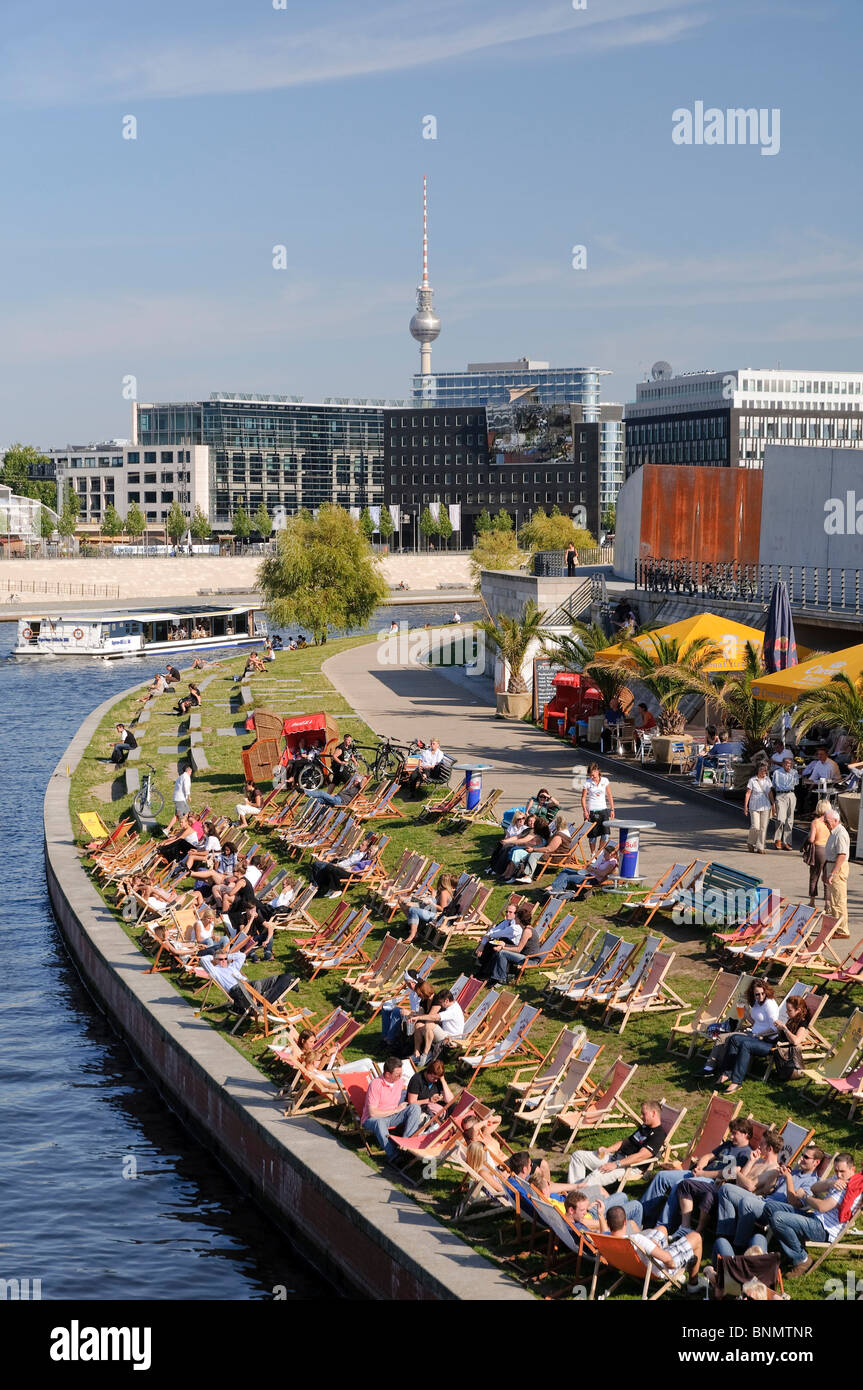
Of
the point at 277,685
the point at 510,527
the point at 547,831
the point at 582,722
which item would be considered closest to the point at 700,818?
the point at 547,831

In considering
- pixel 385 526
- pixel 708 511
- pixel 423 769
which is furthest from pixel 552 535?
pixel 423 769

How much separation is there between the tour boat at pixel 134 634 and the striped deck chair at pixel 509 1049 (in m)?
61.9

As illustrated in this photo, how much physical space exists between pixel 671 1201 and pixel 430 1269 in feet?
5.43

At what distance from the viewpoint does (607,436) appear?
191 metres

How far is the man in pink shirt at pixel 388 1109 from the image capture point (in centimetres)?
1238

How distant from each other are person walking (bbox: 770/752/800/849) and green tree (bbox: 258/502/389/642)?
42751 millimetres

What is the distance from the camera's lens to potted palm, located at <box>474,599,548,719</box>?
112 feet

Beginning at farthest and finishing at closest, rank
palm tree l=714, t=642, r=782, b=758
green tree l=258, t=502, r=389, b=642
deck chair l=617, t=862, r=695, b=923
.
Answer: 1. green tree l=258, t=502, r=389, b=642
2. palm tree l=714, t=642, r=782, b=758
3. deck chair l=617, t=862, r=695, b=923

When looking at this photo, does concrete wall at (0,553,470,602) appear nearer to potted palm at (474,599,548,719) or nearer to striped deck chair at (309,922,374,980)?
potted palm at (474,599,548,719)

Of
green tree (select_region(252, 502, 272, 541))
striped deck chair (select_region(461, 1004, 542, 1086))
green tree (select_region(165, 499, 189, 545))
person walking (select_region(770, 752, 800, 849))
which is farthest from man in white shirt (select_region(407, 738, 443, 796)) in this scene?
green tree (select_region(252, 502, 272, 541))

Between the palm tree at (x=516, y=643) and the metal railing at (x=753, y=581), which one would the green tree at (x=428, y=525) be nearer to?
the metal railing at (x=753, y=581)

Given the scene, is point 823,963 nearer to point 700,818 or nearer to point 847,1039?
point 847,1039

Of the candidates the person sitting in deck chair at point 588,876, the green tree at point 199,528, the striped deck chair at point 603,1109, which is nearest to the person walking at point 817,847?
the person sitting in deck chair at point 588,876

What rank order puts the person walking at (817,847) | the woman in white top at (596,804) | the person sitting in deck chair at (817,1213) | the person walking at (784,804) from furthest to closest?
1. the woman in white top at (596,804)
2. the person walking at (784,804)
3. the person walking at (817,847)
4. the person sitting in deck chair at (817,1213)
